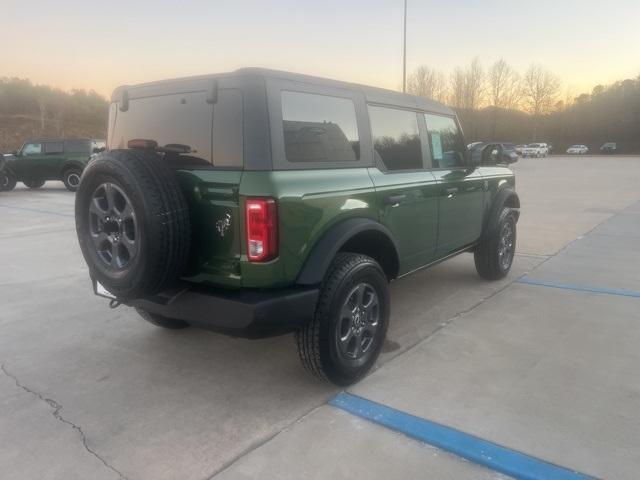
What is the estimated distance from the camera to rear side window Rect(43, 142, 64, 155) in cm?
1582

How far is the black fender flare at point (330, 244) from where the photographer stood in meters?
2.81

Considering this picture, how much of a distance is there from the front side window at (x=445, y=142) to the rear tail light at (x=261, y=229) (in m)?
2.20

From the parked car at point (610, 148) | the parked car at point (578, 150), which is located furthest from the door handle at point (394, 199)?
the parked car at point (610, 148)

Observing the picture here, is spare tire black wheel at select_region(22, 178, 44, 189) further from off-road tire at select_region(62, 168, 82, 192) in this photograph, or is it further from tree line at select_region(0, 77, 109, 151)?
tree line at select_region(0, 77, 109, 151)

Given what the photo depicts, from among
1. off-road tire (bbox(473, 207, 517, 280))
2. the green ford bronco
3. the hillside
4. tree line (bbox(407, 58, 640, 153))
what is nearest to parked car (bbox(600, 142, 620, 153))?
tree line (bbox(407, 58, 640, 153))

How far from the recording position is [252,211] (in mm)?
2570

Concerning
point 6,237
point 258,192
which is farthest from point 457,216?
point 6,237

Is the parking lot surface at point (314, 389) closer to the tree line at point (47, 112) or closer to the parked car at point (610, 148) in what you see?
the tree line at point (47, 112)

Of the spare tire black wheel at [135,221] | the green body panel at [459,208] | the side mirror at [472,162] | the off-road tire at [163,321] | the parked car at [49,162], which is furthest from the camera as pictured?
the parked car at [49,162]

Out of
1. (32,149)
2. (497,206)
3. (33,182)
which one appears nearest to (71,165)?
(32,149)

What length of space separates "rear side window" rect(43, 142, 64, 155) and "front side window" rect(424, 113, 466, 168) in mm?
14874

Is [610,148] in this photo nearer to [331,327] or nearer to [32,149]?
[32,149]

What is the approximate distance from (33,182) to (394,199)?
16850 millimetres

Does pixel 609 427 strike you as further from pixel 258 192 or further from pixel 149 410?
pixel 149 410
